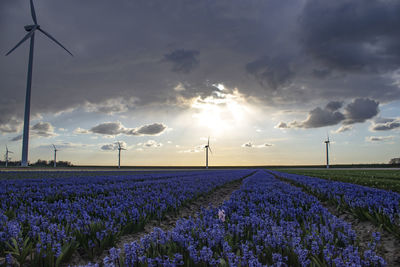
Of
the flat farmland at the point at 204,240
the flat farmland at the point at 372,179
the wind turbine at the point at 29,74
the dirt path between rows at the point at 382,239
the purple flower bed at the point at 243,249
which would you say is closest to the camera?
the purple flower bed at the point at 243,249

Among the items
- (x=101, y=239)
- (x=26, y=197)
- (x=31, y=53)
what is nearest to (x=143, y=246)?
(x=101, y=239)

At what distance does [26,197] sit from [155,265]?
402 inches

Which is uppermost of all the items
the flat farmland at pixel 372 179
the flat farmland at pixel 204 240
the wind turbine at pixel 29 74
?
the wind turbine at pixel 29 74

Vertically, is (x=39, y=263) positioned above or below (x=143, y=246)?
below

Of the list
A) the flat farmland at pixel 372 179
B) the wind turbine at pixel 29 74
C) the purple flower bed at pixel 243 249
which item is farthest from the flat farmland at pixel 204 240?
the wind turbine at pixel 29 74

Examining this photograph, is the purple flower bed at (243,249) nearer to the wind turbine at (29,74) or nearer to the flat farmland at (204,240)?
the flat farmland at (204,240)

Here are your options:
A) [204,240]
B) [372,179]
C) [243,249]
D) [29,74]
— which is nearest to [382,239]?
[243,249]

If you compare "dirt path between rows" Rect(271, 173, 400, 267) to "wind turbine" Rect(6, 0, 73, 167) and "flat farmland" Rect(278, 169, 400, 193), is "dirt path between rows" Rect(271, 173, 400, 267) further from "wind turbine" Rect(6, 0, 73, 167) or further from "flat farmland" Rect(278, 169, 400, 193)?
"wind turbine" Rect(6, 0, 73, 167)

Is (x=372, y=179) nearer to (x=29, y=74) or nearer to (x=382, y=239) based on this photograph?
(x=382, y=239)

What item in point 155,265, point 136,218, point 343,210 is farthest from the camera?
point 343,210

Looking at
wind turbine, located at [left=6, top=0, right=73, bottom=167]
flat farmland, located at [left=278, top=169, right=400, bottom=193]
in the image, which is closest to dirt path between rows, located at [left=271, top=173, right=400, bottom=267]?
flat farmland, located at [left=278, top=169, right=400, bottom=193]

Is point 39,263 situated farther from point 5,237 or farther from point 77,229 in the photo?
point 5,237

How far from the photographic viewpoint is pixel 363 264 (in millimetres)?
3381

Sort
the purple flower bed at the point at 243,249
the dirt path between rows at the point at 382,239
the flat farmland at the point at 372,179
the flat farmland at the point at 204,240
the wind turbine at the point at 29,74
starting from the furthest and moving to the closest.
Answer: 1. the wind turbine at the point at 29,74
2. the flat farmland at the point at 372,179
3. the dirt path between rows at the point at 382,239
4. the flat farmland at the point at 204,240
5. the purple flower bed at the point at 243,249
